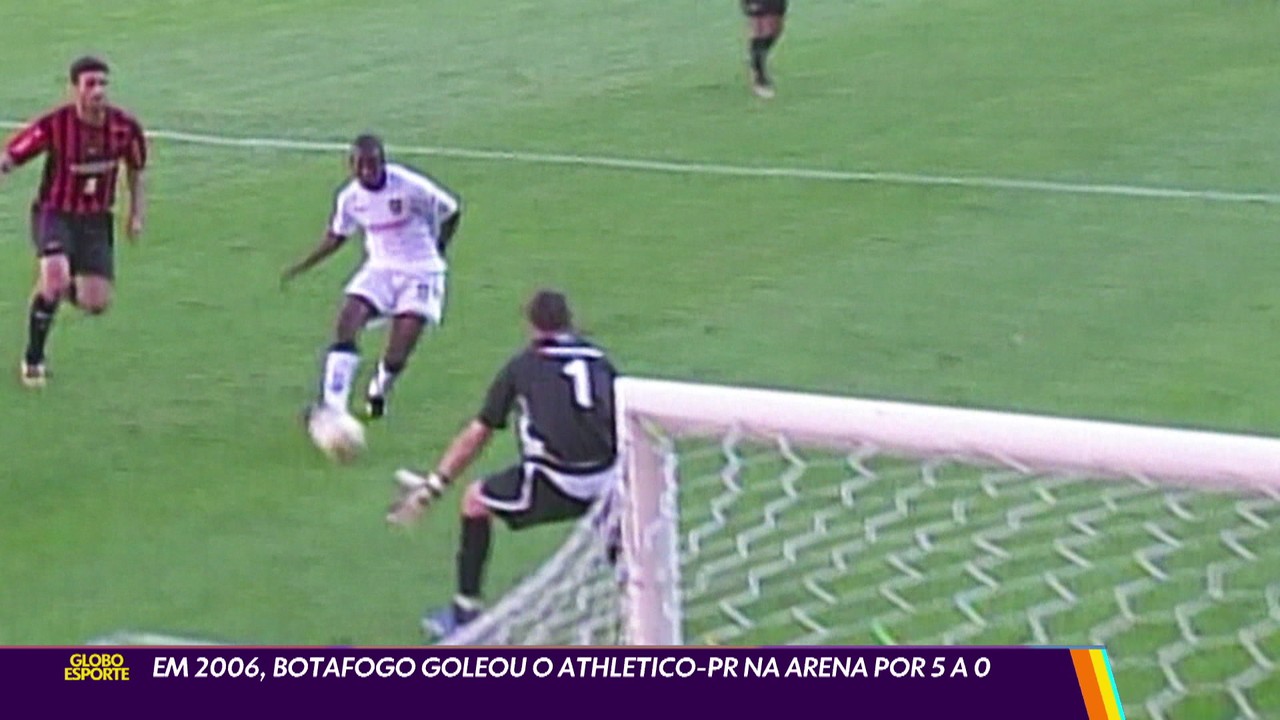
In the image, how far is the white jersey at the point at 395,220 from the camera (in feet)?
42.1

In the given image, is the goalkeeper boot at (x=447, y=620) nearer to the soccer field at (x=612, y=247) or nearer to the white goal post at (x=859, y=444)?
the soccer field at (x=612, y=247)

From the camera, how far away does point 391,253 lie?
12.9 m

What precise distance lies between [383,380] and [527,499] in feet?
10.9

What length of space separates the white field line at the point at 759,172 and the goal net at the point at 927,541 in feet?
30.9

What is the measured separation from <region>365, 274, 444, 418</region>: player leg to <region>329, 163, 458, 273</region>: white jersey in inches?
2.9

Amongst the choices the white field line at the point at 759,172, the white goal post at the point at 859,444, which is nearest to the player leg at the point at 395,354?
the white goal post at the point at 859,444

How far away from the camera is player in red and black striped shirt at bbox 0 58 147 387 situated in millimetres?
13578

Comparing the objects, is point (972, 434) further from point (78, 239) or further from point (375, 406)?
point (78, 239)

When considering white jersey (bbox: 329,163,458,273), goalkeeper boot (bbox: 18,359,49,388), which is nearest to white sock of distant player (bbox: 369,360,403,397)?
white jersey (bbox: 329,163,458,273)

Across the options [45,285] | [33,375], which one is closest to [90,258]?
[45,285]

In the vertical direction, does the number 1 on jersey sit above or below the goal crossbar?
below

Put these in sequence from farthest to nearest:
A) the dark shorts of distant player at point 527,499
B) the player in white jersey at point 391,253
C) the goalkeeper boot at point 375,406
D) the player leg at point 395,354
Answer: the goalkeeper boot at point 375,406 < the player leg at point 395,354 < the player in white jersey at point 391,253 < the dark shorts of distant player at point 527,499

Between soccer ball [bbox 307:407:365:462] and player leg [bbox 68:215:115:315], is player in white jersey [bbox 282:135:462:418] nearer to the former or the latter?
soccer ball [bbox 307:407:365:462]

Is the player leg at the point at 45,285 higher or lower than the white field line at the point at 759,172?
lower
